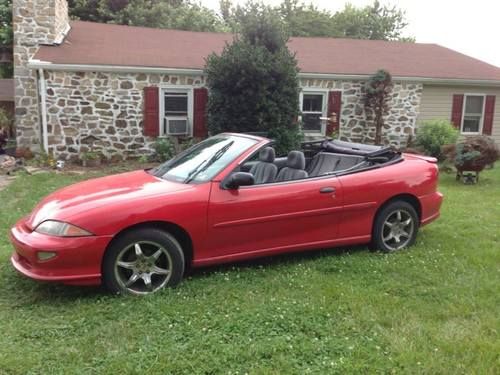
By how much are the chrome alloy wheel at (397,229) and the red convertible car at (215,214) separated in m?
0.01

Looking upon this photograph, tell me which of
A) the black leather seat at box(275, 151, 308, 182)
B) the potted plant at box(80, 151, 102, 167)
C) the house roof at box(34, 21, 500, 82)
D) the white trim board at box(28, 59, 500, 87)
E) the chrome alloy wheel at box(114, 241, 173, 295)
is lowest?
the potted plant at box(80, 151, 102, 167)

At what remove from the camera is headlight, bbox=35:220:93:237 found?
12.8 feet

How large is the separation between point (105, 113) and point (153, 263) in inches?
387

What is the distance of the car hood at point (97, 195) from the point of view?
410 cm

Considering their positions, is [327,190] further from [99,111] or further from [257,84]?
[99,111]

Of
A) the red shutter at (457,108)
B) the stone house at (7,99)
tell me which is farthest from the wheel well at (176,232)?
the stone house at (7,99)

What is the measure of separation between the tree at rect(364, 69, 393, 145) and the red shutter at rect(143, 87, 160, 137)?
628 centimetres

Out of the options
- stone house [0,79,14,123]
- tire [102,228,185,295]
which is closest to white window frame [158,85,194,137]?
tire [102,228,185,295]

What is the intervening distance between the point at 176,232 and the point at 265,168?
1392 mm

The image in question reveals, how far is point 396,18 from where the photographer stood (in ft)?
120

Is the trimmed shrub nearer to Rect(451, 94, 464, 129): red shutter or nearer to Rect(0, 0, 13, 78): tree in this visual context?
Rect(451, 94, 464, 129): red shutter

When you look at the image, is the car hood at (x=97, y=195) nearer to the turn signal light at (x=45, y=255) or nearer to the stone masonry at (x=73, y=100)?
the turn signal light at (x=45, y=255)

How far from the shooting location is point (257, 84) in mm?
12164

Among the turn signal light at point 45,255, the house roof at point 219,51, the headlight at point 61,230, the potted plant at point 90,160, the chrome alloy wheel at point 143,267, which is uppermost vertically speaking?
the house roof at point 219,51
